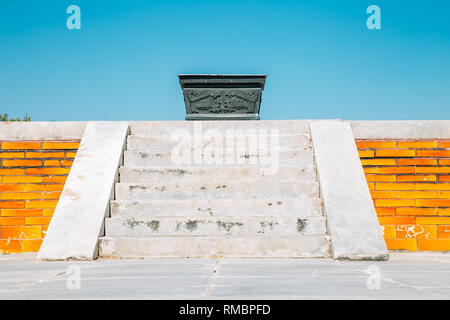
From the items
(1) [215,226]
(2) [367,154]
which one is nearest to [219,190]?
(1) [215,226]

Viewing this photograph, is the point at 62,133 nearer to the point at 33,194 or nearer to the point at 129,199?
the point at 33,194

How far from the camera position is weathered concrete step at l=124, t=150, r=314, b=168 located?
5066mm

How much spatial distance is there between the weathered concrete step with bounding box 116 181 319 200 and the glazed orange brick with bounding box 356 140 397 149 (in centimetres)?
88

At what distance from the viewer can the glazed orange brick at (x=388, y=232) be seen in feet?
15.2

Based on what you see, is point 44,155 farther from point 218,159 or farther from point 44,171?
point 218,159

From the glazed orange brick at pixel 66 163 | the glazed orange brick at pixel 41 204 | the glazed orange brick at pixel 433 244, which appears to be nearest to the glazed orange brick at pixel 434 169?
the glazed orange brick at pixel 433 244

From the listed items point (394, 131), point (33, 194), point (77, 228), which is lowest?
point (77, 228)

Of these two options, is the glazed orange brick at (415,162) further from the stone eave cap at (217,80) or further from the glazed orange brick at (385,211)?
the stone eave cap at (217,80)

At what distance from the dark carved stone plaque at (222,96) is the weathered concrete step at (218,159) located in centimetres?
443

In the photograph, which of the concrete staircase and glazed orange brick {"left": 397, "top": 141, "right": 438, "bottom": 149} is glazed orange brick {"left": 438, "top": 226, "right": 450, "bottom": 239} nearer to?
glazed orange brick {"left": 397, "top": 141, "right": 438, "bottom": 149}

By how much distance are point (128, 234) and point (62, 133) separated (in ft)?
5.56
